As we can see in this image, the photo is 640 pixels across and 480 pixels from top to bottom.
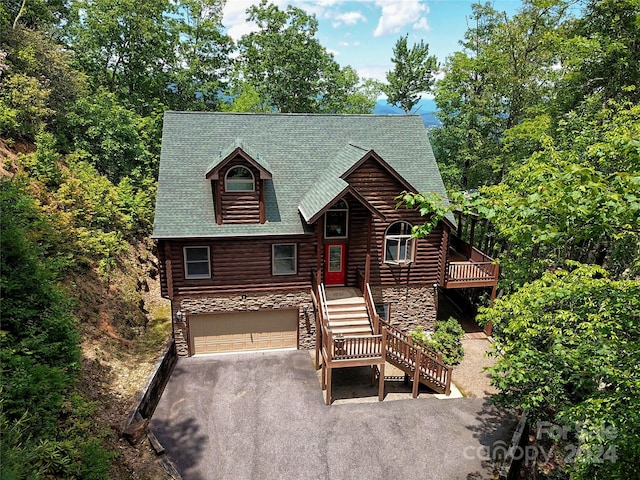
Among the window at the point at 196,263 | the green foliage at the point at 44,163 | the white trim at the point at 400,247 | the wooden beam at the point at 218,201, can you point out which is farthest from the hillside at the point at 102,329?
the white trim at the point at 400,247

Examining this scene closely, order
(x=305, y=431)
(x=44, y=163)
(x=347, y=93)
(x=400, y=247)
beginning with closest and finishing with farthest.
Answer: (x=305, y=431) → (x=400, y=247) → (x=44, y=163) → (x=347, y=93)

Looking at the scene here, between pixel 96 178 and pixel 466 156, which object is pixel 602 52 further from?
pixel 96 178

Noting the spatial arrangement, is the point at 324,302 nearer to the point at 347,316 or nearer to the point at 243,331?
the point at 347,316

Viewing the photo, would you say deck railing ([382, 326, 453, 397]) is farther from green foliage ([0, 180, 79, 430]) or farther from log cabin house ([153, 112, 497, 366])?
green foliage ([0, 180, 79, 430])

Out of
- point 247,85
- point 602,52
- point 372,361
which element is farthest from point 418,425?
point 247,85

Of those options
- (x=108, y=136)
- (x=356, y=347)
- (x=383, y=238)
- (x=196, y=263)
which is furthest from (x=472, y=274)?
(x=108, y=136)

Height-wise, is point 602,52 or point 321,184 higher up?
point 602,52
